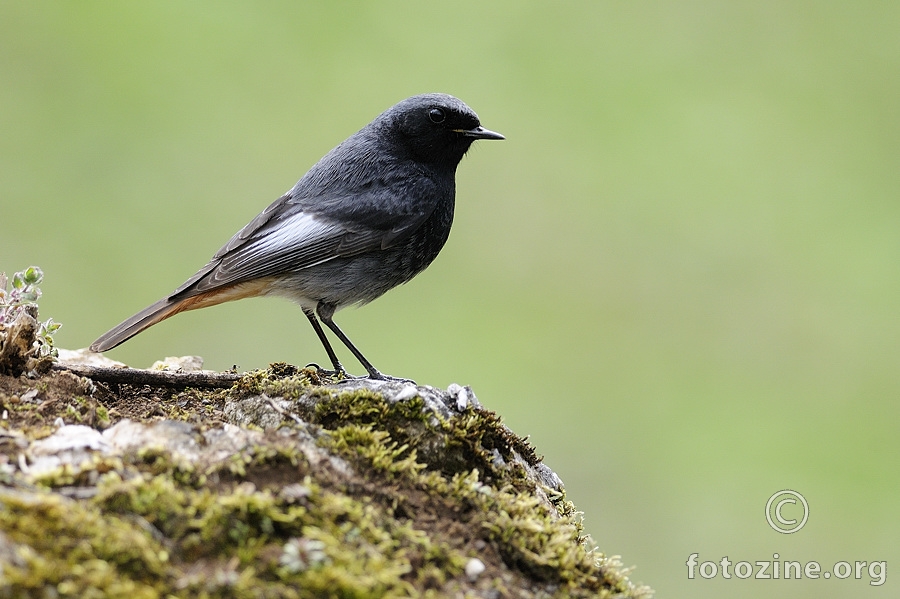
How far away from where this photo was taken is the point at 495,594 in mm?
2783

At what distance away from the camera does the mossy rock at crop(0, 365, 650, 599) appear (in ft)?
8.00

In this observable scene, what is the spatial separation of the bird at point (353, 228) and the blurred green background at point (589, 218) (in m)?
3.13

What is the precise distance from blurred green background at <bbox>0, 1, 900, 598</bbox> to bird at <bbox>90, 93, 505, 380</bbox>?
3132mm

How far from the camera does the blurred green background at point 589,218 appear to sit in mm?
8938

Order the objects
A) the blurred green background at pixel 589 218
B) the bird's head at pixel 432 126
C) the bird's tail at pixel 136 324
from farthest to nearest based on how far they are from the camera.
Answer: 1. the blurred green background at pixel 589 218
2. the bird's head at pixel 432 126
3. the bird's tail at pixel 136 324

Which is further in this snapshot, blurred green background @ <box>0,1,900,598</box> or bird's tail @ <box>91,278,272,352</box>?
blurred green background @ <box>0,1,900,598</box>

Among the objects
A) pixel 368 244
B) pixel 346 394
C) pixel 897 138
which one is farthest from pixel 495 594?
pixel 897 138

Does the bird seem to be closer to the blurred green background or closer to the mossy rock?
the mossy rock

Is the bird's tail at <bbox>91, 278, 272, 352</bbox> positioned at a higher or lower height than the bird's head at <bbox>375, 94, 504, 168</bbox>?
lower

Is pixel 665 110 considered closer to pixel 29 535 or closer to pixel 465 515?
pixel 465 515

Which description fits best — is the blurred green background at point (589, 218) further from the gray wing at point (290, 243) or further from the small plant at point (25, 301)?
the small plant at point (25, 301)

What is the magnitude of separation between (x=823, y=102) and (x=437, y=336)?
6.76 m

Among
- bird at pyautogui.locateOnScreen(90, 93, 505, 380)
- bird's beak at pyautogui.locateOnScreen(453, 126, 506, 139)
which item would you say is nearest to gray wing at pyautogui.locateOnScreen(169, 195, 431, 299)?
bird at pyautogui.locateOnScreen(90, 93, 505, 380)

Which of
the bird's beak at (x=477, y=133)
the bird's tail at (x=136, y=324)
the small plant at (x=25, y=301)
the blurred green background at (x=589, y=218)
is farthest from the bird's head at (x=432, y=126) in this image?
the blurred green background at (x=589, y=218)
